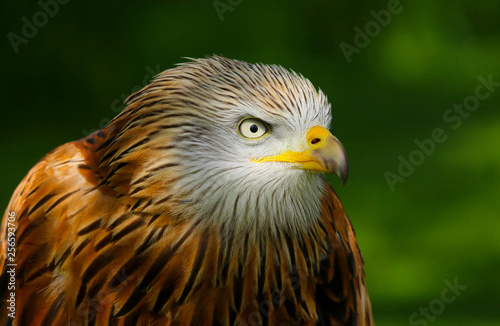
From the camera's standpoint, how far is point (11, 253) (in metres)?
1.17

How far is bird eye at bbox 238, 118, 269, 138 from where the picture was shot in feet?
3.21

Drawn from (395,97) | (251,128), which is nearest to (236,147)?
(251,128)

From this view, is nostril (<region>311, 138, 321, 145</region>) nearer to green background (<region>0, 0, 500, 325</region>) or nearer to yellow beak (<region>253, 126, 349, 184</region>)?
yellow beak (<region>253, 126, 349, 184</region>)

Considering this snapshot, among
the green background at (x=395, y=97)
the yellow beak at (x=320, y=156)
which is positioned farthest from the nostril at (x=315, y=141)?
the green background at (x=395, y=97)

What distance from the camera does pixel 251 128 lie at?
3.21 feet

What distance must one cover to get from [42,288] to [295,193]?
19.6 inches

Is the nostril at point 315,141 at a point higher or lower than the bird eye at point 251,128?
lower

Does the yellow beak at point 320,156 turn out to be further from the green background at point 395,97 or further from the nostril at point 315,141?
the green background at point 395,97

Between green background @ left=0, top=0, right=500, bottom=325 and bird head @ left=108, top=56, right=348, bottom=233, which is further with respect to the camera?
green background @ left=0, top=0, right=500, bottom=325

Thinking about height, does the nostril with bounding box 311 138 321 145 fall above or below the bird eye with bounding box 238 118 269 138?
below

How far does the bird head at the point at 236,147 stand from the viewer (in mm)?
974

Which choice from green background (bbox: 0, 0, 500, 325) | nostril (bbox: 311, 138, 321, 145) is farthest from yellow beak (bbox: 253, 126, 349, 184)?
green background (bbox: 0, 0, 500, 325)

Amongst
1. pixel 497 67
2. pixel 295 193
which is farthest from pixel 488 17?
pixel 295 193

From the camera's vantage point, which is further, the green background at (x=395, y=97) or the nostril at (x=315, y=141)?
the green background at (x=395, y=97)
